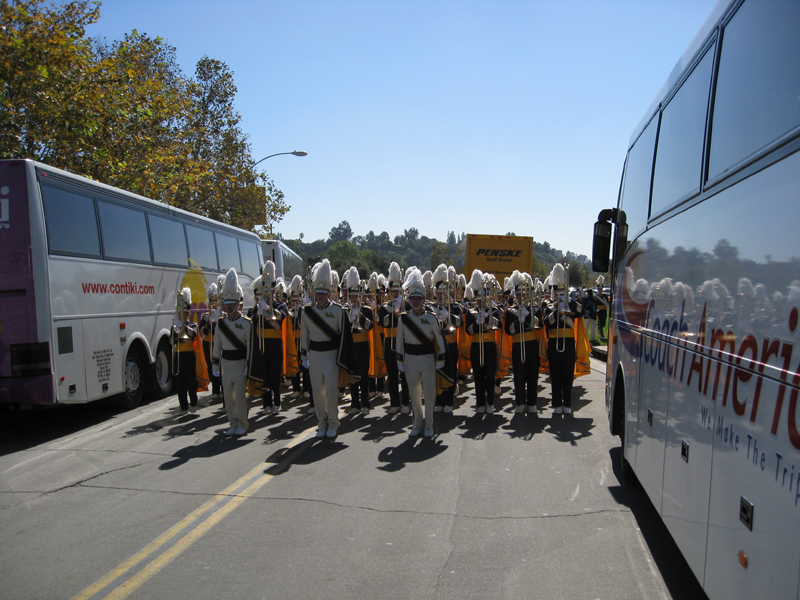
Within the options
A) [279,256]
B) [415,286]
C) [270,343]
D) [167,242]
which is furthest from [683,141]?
[279,256]

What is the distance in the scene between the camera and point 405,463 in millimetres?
7168

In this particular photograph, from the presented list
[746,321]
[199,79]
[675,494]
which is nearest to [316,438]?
[675,494]

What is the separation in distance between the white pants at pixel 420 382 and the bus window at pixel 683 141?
13.1 feet

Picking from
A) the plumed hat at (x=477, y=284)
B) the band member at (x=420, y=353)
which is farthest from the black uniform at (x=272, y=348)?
the plumed hat at (x=477, y=284)

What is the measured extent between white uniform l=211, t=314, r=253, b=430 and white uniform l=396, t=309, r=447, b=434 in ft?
7.17

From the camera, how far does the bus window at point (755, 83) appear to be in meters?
2.59

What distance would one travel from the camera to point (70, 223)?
9.45m

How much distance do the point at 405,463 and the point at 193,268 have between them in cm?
874

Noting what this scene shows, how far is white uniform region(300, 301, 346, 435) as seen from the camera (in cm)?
854

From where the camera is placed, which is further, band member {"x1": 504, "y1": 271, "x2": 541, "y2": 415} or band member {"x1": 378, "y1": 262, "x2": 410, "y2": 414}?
band member {"x1": 378, "y1": 262, "x2": 410, "y2": 414}

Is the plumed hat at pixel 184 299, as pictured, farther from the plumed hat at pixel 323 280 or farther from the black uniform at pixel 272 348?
the plumed hat at pixel 323 280

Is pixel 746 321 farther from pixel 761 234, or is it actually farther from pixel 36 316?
pixel 36 316

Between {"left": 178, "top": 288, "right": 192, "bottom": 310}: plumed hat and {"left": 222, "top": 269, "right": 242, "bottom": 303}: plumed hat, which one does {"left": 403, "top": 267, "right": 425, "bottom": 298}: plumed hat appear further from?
{"left": 178, "top": 288, "right": 192, "bottom": 310}: plumed hat

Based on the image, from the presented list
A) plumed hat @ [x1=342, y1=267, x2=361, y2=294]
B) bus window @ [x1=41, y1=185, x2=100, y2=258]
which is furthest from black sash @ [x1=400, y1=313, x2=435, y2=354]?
bus window @ [x1=41, y1=185, x2=100, y2=258]
